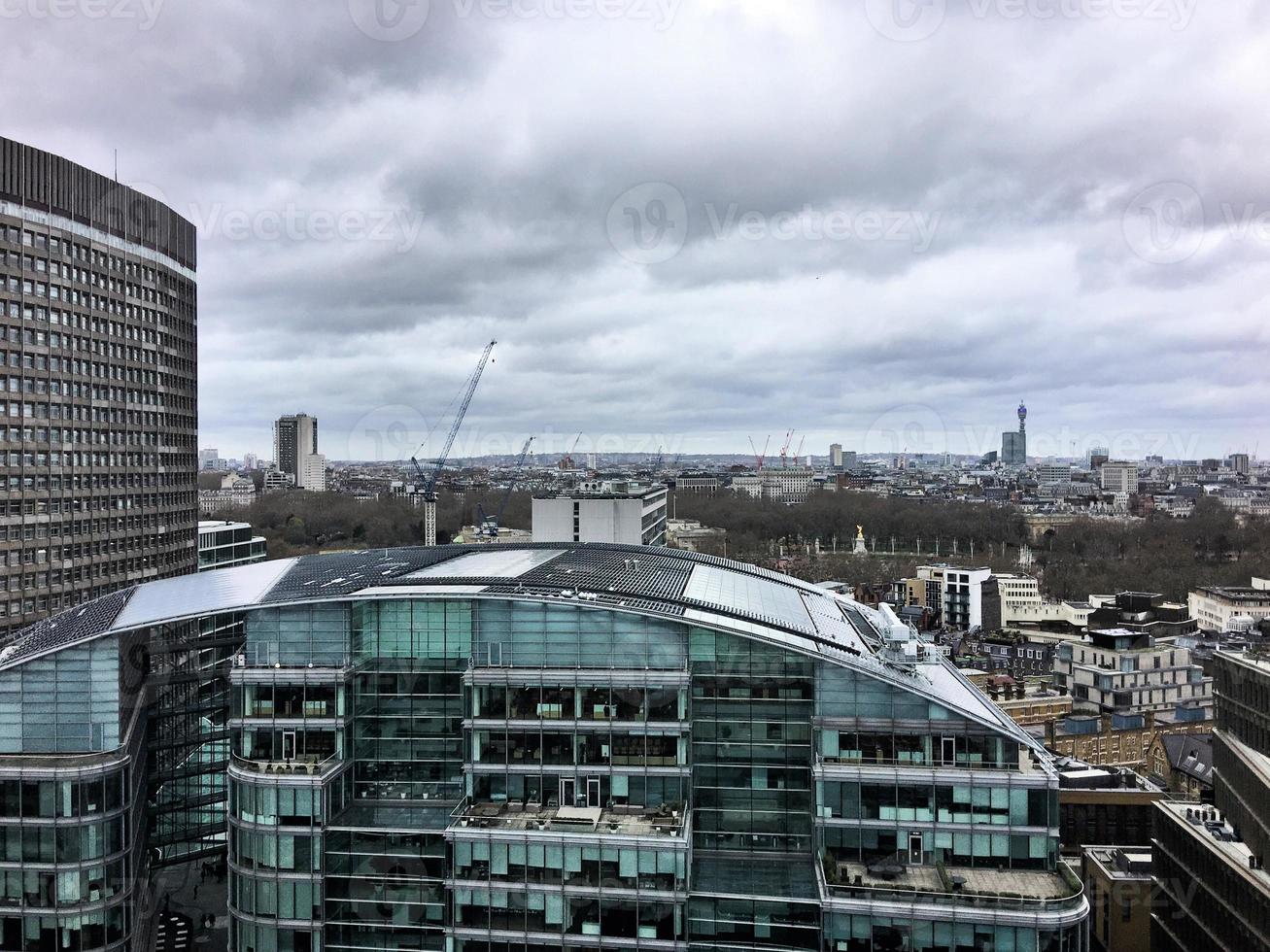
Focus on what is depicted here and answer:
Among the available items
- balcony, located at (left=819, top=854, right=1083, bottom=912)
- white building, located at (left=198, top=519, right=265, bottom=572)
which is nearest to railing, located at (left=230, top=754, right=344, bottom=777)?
balcony, located at (left=819, top=854, right=1083, bottom=912)

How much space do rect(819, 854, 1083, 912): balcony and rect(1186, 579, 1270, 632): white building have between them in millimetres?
79988

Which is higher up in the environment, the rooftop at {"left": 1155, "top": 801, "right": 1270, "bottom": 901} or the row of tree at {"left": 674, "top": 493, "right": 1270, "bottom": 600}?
the row of tree at {"left": 674, "top": 493, "right": 1270, "bottom": 600}

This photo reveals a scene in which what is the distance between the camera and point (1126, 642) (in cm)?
7031

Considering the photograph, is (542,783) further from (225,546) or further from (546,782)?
(225,546)

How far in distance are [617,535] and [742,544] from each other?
61.9 m

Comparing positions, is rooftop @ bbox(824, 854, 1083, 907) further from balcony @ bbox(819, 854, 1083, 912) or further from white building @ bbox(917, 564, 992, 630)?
white building @ bbox(917, 564, 992, 630)

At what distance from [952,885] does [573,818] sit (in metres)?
12.1

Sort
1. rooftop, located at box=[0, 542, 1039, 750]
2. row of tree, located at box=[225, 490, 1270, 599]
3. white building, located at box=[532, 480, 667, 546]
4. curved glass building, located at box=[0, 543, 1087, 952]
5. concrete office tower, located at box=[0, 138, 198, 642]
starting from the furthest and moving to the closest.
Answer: row of tree, located at box=[225, 490, 1270, 599]
white building, located at box=[532, 480, 667, 546]
concrete office tower, located at box=[0, 138, 198, 642]
rooftop, located at box=[0, 542, 1039, 750]
curved glass building, located at box=[0, 543, 1087, 952]

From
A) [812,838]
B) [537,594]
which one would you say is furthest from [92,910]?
[812,838]

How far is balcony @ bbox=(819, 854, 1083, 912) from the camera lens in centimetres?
2814

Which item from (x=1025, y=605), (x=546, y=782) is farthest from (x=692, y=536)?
(x=546, y=782)

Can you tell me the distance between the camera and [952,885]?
29.0 metres

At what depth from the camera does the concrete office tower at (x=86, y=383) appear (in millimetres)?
63406

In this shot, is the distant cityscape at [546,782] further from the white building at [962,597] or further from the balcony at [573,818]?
the white building at [962,597]
